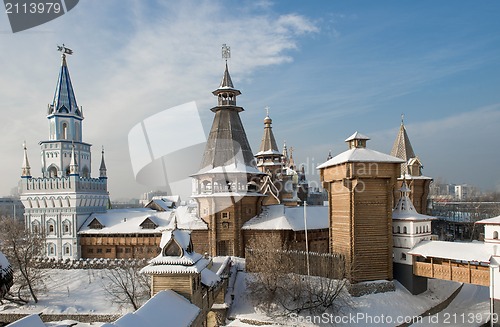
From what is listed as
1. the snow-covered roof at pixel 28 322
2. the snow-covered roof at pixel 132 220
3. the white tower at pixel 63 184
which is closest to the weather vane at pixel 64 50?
the white tower at pixel 63 184

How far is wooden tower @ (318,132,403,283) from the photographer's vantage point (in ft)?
68.4

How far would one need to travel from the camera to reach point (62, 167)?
108 ft

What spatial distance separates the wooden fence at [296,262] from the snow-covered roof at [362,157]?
5.86 meters

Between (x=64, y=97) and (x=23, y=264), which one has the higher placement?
(x=64, y=97)

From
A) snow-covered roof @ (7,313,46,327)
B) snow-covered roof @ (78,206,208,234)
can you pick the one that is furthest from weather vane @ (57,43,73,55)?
snow-covered roof @ (7,313,46,327)

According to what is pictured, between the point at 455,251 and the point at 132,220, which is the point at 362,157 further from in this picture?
the point at 132,220

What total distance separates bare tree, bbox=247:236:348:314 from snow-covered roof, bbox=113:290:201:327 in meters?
7.68

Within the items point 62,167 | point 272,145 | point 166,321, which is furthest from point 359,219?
point 62,167

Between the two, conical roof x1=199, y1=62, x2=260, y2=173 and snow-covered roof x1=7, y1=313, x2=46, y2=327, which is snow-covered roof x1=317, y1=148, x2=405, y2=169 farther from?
snow-covered roof x1=7, y1=313, x2=46, y2=327

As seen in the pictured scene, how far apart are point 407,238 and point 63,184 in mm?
28939

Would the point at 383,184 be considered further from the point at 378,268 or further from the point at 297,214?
the point at 297,214

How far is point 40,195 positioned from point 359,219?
2798cm

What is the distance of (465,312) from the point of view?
21109 millimetres

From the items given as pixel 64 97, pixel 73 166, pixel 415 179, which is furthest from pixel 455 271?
pixel 64 97
